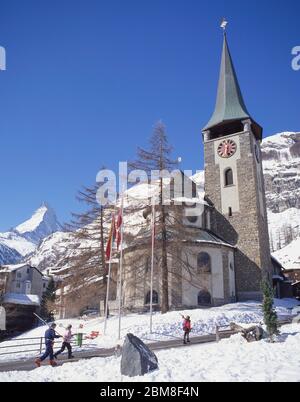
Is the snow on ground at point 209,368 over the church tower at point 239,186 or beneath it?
beneath

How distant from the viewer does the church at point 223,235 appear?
101 feet

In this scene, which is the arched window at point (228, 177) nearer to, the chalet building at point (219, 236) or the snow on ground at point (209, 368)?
the chalet building at point (219, 236)

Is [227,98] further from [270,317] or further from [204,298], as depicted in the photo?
[270,317]

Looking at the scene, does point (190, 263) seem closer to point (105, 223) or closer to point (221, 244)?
point (221, 244)

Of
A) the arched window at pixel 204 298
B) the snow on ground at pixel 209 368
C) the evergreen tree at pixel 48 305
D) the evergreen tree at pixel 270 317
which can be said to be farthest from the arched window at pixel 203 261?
the snow on ground at pixel 209 368

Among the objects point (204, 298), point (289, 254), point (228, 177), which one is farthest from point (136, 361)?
point (289, 254)

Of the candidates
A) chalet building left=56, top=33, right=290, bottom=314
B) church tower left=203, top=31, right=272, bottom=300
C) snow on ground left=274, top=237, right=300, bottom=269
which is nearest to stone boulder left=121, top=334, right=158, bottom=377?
chalet building left=56, top=33, right=290, bottom=314

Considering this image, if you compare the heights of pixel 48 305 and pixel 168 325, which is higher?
pixel 48 305

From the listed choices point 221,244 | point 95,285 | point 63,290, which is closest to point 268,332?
point 221,244

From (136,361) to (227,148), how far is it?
34.8 meters

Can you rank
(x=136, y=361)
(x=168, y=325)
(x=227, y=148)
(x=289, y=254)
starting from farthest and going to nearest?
1. (x=289, y=254)
2. (x=227, y=148)
3. (x=168, y=325)
4. (x=136, y=361)

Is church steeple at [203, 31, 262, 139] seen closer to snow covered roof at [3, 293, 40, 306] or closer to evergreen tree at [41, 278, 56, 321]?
evergreen tree at [41, 278, 56, 321]

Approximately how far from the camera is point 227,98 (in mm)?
45719

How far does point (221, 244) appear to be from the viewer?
111 feet
